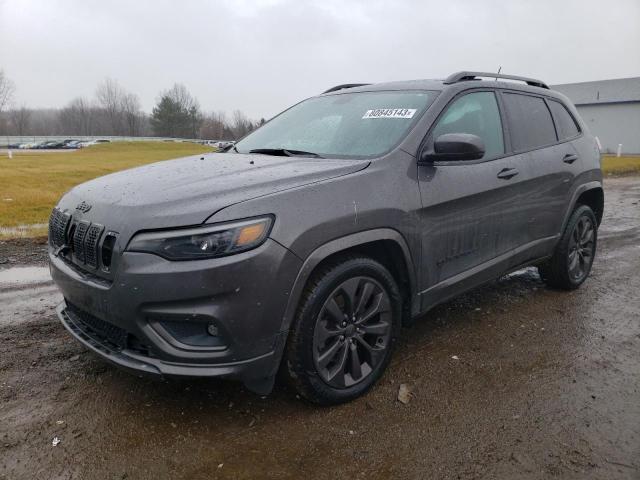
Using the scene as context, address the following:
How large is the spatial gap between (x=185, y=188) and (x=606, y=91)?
6142 cm

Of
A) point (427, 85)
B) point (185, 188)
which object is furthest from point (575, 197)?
point (185, 188)

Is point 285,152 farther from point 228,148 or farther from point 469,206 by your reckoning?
point 469,206

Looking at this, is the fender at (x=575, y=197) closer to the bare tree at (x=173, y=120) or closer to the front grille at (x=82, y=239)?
the front grille at (x=82, y=239)

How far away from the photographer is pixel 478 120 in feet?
12.7

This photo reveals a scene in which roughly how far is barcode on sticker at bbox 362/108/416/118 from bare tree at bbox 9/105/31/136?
103m

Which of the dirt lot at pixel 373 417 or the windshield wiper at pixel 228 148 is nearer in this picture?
the dirt lot at pixel 373 417

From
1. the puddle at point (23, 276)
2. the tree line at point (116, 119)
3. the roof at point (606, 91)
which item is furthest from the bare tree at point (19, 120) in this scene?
the puddle at point (23, 276)

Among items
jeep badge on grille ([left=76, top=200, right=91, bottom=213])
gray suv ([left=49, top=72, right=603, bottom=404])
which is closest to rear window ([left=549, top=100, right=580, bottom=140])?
gray suv ([left=49, top=72, right=603, bottom=404])

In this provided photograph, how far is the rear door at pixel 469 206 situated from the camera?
3.30 m

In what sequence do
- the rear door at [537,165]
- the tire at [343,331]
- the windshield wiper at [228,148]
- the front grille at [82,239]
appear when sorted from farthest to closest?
the windshield wiper at [228,148] < the rear door at [537,165] < the tire at [343,331] < the front grille at [82,239]

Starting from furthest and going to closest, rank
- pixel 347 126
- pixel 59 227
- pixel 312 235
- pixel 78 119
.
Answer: pixel 78 119 → pixel 347 126 → pixel 59 227 → pixel 312 235

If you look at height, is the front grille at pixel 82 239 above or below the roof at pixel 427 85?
below

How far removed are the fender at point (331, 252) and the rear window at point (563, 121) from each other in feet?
8.47

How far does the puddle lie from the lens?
5.22 metres
